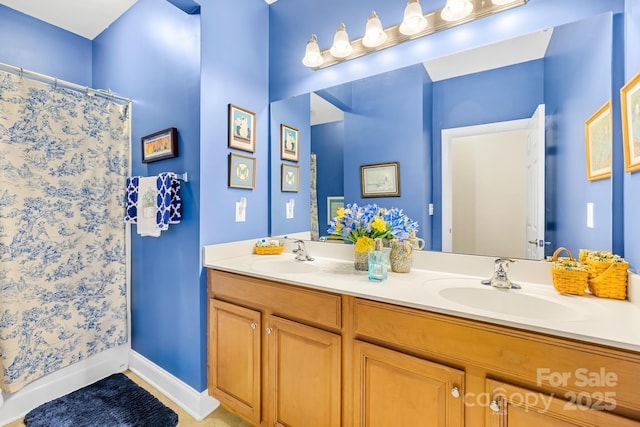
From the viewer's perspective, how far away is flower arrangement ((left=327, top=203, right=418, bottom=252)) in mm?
1358

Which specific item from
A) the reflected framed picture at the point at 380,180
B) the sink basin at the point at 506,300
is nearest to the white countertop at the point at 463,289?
the sink basin at the point at 506,300

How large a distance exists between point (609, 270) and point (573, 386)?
19.2 inches

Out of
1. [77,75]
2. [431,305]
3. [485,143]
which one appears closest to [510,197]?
[485,143]

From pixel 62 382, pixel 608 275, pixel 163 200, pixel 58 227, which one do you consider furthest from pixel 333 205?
pixel 62 382

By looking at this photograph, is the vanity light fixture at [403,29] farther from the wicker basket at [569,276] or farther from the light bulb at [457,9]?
the wicker basket at [569,276]

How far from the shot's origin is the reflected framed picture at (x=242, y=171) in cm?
178

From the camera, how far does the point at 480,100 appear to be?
1.38 m

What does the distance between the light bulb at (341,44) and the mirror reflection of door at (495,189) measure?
740 mm

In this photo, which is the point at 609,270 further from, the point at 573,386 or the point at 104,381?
the point at 104,381

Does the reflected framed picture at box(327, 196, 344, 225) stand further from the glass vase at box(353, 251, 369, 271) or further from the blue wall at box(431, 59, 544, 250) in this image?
the blue wall at box(431, 59, 544, 250)

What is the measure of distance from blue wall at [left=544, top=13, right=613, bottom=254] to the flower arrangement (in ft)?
2.04

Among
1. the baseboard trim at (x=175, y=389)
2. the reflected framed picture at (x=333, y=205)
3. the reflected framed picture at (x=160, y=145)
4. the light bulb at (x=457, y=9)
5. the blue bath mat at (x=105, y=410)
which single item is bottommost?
the blue bath mat at (x=105, y=410)

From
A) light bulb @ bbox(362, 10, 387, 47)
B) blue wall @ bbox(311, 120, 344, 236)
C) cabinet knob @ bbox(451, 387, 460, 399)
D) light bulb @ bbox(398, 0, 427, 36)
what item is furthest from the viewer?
blue wall @ bbox(311, 120, 344, 236)

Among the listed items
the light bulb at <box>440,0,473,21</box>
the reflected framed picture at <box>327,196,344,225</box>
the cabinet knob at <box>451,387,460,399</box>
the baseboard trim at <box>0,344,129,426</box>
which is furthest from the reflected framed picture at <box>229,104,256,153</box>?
the baseboard trim at <box>0,344,129,426</box>
